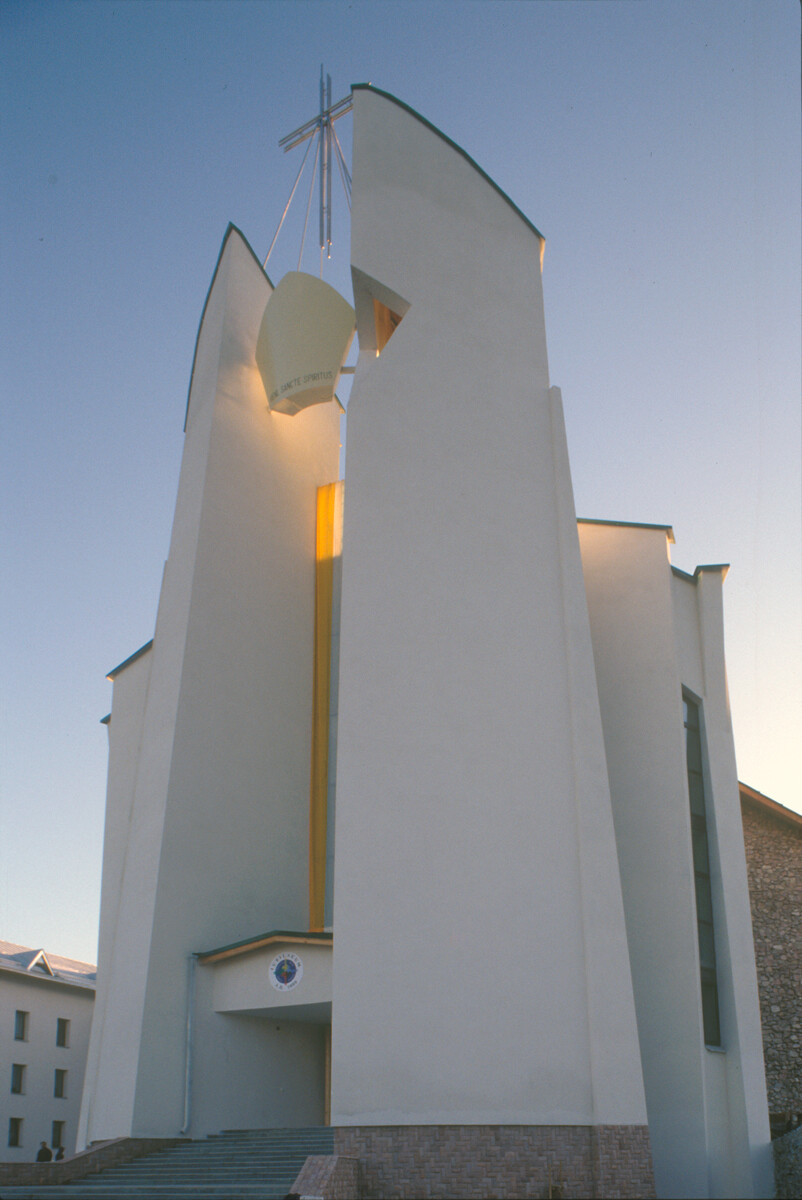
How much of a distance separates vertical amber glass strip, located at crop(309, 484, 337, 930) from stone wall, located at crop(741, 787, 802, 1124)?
7.50 m

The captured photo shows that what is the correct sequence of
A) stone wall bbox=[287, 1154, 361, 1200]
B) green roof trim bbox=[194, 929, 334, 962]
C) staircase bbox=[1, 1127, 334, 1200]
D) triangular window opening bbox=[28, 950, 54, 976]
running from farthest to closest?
triangular window opening bbox=[28, 950, 54, 976] < green roof trim bbox=[194, 929, 334, 962] < staircase bbox=[1, 1127, 334, 1200] < stone wall bbox=[287, 1154, 361, 1200]

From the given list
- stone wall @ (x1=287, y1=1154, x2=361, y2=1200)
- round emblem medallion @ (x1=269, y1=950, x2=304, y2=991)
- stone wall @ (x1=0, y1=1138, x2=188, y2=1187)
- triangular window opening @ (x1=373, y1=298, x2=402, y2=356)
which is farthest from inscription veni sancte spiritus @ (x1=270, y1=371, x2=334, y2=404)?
stone wall @ (x1=287, y1=1154, x2=361, y2=1200)

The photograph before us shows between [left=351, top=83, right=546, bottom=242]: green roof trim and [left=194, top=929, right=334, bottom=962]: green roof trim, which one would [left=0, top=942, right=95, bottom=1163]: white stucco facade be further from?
[left=351, top=83, right=546, bottom=242]: green roof trim

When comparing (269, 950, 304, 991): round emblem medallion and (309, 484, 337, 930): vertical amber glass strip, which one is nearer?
(269, 950, 304, 991): round emblem medallion

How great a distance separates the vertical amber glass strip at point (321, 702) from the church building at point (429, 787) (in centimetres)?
6

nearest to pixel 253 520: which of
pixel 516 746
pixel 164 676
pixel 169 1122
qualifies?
pixel 164 676

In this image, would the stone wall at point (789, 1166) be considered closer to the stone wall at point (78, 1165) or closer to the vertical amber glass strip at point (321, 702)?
the vertical amber glass strip at point (321, 702)

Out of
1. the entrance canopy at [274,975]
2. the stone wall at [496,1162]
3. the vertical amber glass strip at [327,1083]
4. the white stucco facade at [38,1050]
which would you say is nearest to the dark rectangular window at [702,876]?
the stone wall at [496,1162]

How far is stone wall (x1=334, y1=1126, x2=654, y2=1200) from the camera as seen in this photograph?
409 inches

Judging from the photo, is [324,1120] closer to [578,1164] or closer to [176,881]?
[176,881]

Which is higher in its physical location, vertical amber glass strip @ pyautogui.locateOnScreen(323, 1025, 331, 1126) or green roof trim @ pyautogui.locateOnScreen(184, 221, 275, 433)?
green roof trim @ pyautogui.locateOnScreen(184, 221, 275, 433)

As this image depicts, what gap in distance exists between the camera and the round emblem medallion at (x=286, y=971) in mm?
13734

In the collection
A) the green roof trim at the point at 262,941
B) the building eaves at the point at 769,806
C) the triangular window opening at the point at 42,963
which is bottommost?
the green roof trim at the point at 262,941

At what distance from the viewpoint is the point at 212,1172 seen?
11742mm
